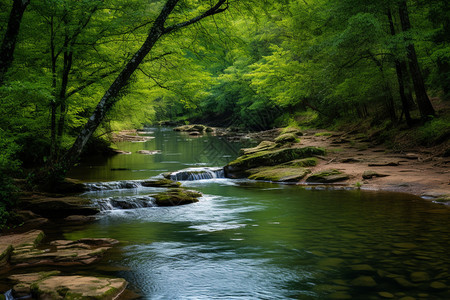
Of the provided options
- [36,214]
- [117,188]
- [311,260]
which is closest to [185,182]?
[117,188]

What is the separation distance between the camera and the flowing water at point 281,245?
18.3ft

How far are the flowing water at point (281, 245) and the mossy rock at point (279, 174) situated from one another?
2.51 meters

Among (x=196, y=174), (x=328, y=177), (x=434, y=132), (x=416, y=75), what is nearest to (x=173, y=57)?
(x=196, y=174)

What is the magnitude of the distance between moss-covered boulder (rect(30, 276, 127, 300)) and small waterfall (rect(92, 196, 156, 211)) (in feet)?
20.9

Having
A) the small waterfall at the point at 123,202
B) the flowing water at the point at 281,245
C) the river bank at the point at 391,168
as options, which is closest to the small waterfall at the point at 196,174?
the river bank at the point at 391,168

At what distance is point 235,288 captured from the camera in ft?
18.7

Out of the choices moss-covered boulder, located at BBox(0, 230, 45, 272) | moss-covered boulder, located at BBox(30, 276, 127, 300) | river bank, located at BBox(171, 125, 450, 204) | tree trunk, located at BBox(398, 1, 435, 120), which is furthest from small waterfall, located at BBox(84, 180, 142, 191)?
tree trunk, located at BBox(398, 1, 435, 120)

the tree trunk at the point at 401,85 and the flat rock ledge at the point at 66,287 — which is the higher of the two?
the tree trunk at the point at 401,85

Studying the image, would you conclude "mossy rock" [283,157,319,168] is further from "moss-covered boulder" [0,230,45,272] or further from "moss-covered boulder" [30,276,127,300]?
"moss-covered boulder" [30,276,127,300]

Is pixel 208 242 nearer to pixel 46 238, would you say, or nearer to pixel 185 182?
pixel 46 238

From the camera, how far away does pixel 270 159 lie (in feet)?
61.9

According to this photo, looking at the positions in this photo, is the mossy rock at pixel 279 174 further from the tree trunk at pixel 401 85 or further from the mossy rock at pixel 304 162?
the tree trunk at pixel 401 85

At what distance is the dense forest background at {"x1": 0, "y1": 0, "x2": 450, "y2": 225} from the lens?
10.4m

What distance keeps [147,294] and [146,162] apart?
18585 mm
